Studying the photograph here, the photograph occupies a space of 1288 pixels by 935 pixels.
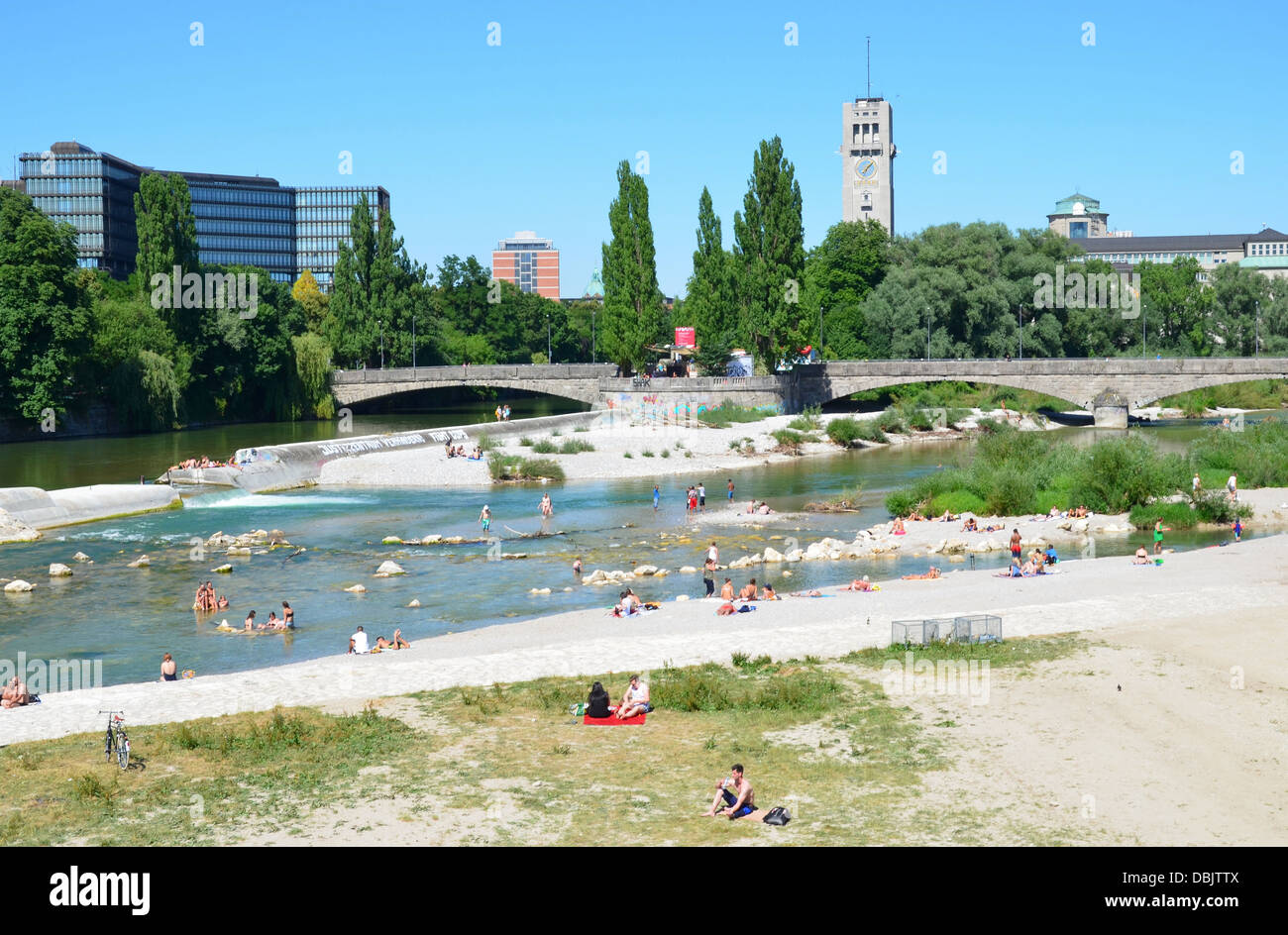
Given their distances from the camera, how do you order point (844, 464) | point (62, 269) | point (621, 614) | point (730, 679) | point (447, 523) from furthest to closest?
1. point (62, 269)
2. point (844, 464)
3. point (447, 523)
4. point (621, 614)
5. point (730, 679)

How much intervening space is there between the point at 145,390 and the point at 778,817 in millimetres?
83062

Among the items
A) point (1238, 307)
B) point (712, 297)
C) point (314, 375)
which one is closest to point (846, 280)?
point (712, 297)

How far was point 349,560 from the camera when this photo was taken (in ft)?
145

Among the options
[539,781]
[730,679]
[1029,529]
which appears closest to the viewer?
[539,781]

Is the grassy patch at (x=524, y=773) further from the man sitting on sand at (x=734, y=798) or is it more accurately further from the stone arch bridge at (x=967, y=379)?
the stone arch bridge at (x=967, y=379)

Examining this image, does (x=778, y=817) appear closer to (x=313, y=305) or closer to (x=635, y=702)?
(x=635, y=702)

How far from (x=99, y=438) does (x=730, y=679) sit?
72683 millimetres

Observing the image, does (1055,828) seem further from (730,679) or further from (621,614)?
(621,614)

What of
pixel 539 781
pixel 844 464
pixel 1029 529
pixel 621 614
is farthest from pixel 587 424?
pixel 539 781

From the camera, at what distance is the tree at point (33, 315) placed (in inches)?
3169

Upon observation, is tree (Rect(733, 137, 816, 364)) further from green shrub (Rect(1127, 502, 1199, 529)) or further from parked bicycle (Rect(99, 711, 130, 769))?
parked bicycle (Rect(99, 711, 130, 769))

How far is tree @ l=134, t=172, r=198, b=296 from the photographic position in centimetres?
9181

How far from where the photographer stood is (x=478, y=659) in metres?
27.6

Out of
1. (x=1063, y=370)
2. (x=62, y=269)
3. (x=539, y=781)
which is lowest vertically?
(x=539, y=781)
